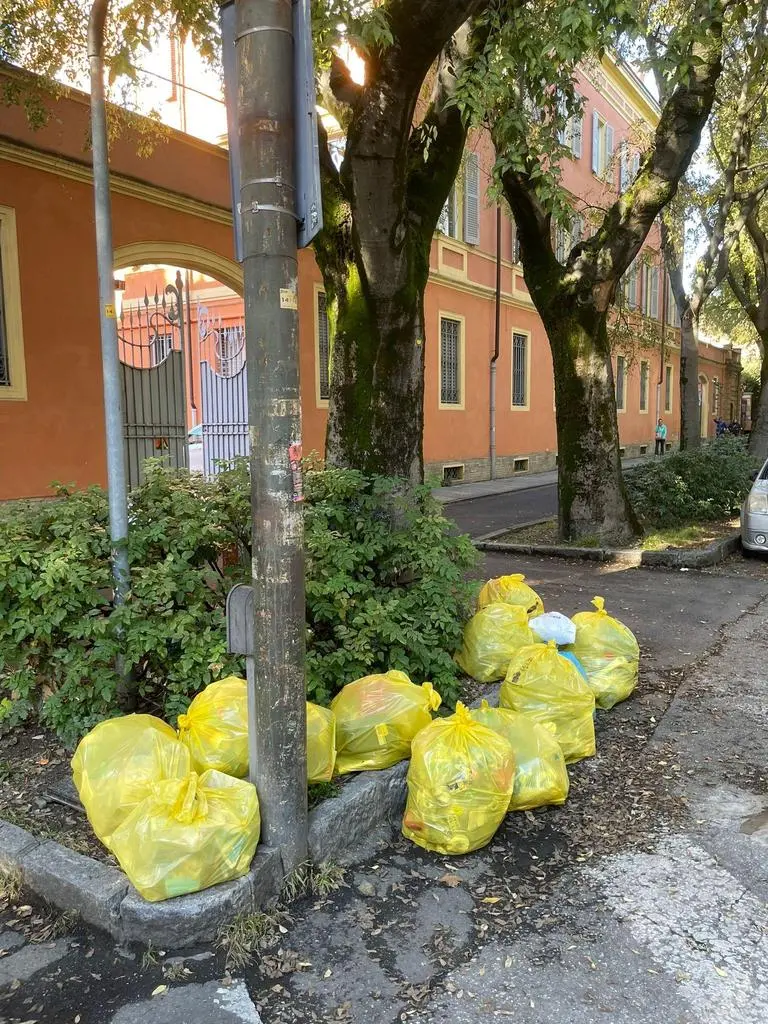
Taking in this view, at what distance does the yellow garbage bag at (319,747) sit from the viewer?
3.07 meters

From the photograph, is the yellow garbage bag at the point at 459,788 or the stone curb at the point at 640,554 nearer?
the yellow garbage bag at the point at 459,788

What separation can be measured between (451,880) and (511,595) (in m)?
2.36

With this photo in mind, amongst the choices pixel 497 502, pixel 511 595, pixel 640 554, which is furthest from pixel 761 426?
pixel 511 595

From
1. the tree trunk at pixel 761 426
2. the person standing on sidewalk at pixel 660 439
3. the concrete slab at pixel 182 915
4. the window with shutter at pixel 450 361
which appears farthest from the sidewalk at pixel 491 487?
the concrete slab at pixel 182 915

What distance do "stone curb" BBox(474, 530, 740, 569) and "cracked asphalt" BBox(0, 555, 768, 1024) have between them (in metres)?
5.06

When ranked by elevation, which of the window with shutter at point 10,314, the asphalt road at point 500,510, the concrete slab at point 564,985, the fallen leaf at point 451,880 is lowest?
the concrete slab at point 564,985

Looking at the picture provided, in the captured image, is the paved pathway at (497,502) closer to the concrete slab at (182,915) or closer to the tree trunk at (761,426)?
the tree trunk at (761,426)

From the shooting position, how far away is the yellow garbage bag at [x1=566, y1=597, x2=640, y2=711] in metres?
4.52

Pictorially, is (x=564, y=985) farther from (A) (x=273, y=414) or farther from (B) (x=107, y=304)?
(B) (x=107, y=304)

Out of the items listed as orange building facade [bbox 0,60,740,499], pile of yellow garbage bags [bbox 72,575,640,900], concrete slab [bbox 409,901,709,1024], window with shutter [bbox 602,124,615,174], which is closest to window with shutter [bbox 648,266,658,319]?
window with shutter [bbox 602,124,615,174]

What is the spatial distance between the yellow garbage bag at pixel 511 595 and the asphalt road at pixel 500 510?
565 cm

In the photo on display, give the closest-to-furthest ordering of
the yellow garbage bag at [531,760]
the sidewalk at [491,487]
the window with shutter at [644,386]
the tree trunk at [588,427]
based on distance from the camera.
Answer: the yellow garbage bag at [531,760] < the tree trunk at [588,427] < the sidewalk at [491,487] < the window with shutter at [644,386]

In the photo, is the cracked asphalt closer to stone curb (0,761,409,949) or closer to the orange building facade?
stone curb (0,761,409,949)

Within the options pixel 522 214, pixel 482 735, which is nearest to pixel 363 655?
pixel 482 735
